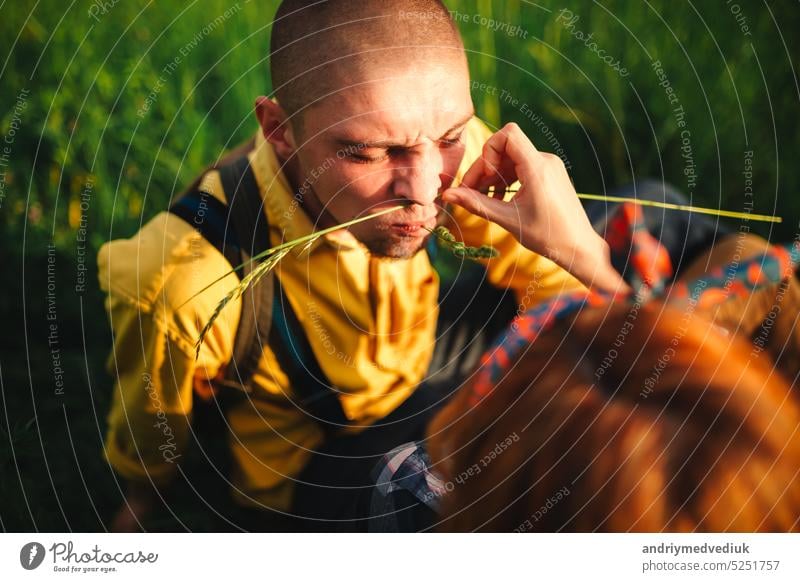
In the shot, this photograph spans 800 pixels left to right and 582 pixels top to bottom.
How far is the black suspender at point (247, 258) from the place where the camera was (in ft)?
3.32

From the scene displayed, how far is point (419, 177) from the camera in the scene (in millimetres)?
990

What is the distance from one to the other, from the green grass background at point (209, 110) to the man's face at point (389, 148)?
0.93ft

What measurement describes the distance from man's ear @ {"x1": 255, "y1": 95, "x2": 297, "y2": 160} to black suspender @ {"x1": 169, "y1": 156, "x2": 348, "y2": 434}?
0.05 meters

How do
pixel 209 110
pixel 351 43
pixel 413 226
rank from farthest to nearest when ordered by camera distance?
pixel 209 110 < pixel 413 226 < pixel 351 43

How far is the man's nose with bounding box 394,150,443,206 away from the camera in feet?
3.23

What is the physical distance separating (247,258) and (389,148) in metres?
0.20

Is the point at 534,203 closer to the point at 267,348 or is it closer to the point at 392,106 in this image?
the point at 392,106

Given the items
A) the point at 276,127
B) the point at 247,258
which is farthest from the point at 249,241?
the point at 276,127

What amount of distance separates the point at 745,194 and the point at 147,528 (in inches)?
37.2

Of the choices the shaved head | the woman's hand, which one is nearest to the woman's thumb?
the woman's hand
